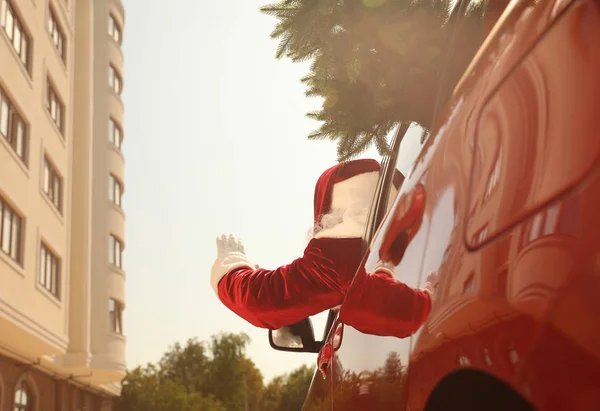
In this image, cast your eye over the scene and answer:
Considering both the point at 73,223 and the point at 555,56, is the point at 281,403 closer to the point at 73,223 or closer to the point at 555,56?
the point at 73,223

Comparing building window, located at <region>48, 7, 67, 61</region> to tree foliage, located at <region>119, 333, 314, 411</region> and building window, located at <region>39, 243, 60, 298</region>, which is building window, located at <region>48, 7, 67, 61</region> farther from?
tree foliage, located at <region>119, 333, 314, 411</region>

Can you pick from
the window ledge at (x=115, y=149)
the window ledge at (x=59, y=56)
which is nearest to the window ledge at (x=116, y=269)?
the window ledge at (x=115, y=149)

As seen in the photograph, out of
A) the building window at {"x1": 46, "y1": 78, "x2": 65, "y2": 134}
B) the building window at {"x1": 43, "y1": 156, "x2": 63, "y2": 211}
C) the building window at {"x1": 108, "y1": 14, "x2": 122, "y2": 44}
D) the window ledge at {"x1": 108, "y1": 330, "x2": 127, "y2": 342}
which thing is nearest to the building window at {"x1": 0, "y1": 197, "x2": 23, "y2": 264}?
the building window at {"x1": 43, "y1": 156, "x2": 63, "y2": 211}

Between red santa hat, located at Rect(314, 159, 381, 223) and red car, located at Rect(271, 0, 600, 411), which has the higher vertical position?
red santa hat, located at Rect(314, 159, 381, 223)

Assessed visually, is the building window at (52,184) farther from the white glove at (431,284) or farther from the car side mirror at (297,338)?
the white glove at (431,284)

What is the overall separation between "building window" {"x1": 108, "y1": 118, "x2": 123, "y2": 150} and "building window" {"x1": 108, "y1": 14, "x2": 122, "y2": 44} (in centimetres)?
371

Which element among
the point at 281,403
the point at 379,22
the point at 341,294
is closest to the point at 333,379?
the point at 341,294

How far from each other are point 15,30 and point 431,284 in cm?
1985

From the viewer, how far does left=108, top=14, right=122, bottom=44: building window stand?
34975mm

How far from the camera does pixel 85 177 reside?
3019 cm

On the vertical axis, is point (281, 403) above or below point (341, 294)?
above

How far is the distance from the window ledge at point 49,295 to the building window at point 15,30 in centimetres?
531

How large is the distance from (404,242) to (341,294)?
1082 mm

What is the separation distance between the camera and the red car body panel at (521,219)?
1019mm
